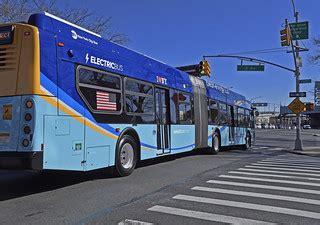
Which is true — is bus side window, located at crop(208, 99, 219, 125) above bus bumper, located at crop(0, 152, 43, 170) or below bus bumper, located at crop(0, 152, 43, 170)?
above

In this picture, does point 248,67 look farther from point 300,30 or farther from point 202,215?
point 202,215

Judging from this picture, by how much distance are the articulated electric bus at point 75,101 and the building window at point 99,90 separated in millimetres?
22

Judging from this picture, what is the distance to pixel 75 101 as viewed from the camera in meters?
8.70

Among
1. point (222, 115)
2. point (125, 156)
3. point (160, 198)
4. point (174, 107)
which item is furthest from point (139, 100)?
point (222, 115)

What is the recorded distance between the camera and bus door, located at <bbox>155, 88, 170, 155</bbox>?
12969 millimetres

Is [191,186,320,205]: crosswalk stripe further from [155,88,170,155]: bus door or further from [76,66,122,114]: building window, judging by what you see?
[155,88,170,155]: bus door

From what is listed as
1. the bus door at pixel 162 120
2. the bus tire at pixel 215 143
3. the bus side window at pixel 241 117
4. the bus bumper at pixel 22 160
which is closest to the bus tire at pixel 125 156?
the bus door at pixel 162 120

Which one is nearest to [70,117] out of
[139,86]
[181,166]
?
[139,86]

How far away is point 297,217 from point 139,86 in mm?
6316

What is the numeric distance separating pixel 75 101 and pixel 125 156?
275 centimetres

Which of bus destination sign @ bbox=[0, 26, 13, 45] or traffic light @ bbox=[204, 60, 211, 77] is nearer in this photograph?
bus destination sign @ bbox=[0, 26, 13, 45]

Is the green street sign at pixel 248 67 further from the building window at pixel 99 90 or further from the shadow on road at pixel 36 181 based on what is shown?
the building window at pixel 99 90

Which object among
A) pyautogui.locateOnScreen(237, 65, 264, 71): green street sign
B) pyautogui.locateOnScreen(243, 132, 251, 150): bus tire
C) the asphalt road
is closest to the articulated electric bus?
the asphalt road

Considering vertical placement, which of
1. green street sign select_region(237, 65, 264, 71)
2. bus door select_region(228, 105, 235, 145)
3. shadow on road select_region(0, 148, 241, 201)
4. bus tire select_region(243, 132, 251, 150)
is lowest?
shadow on road select_region(0, 148, 241, 201)
